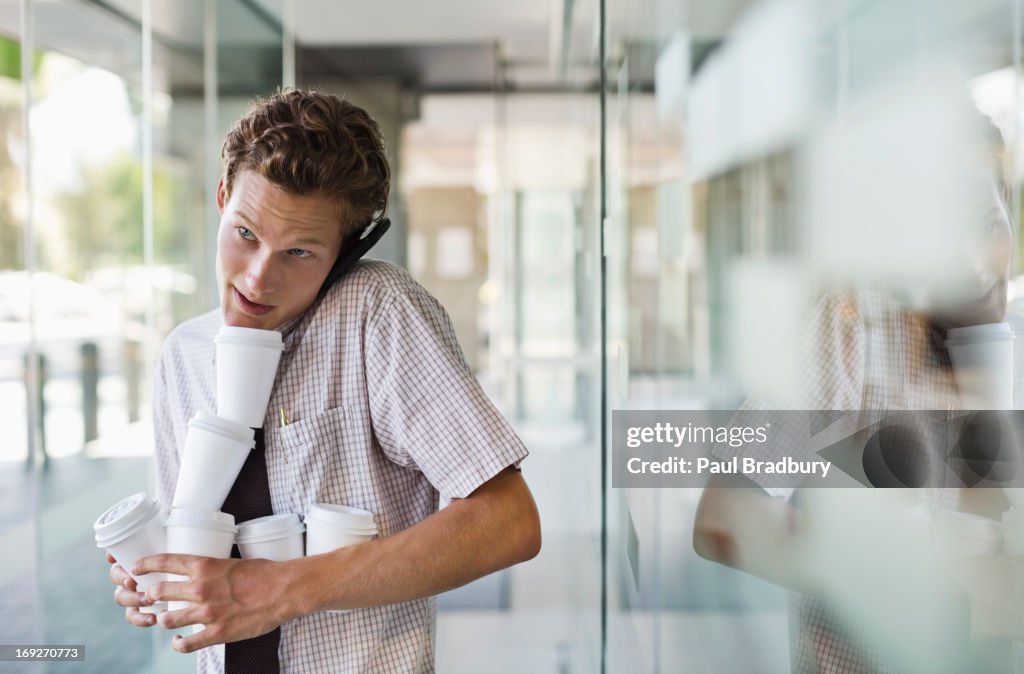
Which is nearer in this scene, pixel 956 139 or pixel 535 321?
pixel 956 139

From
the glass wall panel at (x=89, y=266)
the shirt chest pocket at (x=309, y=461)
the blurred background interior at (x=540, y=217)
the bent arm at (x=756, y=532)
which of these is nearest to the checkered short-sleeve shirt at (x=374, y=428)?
the shirt chest pocket at (x=309, y=461)

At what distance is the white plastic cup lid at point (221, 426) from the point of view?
1077 mm

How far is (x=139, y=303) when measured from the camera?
12.6ft

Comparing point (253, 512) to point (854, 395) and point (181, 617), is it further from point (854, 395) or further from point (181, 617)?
point (854, 395)

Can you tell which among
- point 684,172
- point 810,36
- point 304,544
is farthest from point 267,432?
point 684,172

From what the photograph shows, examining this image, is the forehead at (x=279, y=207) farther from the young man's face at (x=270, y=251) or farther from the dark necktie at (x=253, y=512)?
the dark necktie at (x=253, y=512)

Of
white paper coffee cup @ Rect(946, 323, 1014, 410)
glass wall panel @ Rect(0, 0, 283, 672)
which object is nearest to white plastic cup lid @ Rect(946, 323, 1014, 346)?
white paper coffee cup @ Rect(946, 323, 1014, 410)

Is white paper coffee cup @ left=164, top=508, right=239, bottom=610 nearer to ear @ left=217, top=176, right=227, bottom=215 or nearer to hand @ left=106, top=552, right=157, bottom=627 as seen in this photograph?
hand @ left=106, top=552, right=157, bottom=627

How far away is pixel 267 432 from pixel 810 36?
0.85 meters

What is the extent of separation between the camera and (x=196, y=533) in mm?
1049

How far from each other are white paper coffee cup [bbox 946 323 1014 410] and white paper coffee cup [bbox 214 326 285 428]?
2.59 ft

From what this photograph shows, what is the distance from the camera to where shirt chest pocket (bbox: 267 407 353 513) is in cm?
116

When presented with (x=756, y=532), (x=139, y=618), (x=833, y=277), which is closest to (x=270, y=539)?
(x=139, y=618)

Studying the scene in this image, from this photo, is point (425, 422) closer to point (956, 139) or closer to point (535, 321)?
point (956, 139)
